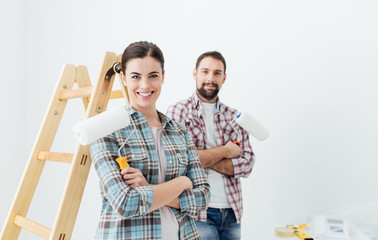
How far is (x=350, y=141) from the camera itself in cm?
203

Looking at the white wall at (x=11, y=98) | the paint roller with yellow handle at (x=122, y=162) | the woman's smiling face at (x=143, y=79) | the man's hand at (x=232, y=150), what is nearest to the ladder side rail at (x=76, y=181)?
the woman's smiling face at (x=143, y=79)

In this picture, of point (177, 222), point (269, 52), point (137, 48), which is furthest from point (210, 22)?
point (177, 222)

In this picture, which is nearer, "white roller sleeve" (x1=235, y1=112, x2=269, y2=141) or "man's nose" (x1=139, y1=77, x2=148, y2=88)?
"man's nose" (x1=139, y1=77, x2=148, y2=88)

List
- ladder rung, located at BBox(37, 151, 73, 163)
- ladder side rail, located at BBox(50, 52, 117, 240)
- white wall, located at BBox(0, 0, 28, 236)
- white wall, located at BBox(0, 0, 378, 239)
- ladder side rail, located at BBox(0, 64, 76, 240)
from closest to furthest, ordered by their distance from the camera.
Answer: ladder side rail, located at BBox(50, 52, 117, 240) → ladder rung, located at BBox(37, 151, 73, 163) → ladder side rail, located at BBox(0, 64, 76, 240) → white wall, located at BBox(0, 0, 378, 239) → white wall, located at BBox(0, 0, 28, 236)

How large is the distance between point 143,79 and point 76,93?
0.46m

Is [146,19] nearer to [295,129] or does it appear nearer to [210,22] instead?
[210,22]

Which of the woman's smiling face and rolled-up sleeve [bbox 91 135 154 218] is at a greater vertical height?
the woman's smiling face

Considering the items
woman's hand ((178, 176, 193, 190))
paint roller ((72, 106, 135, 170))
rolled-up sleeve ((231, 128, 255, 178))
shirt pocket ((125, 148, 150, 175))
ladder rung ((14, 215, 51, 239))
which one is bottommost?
ladder rung ((14, 215, 51, 239))

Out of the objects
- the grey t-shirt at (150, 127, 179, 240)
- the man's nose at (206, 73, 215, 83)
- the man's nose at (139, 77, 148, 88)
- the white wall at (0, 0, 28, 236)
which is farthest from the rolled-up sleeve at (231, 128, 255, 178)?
the white wall at (0, 0, 28, 236)

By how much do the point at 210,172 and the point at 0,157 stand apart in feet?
5.95

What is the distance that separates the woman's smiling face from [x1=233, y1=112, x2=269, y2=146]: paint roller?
1.97 feet

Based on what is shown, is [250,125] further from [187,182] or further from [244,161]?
[187,182]

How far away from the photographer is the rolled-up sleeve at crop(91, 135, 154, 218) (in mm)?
1032

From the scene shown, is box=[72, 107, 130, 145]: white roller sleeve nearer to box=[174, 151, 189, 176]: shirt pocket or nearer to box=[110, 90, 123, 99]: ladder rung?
box=[174, 151, 189, 176]: shirt pocket
